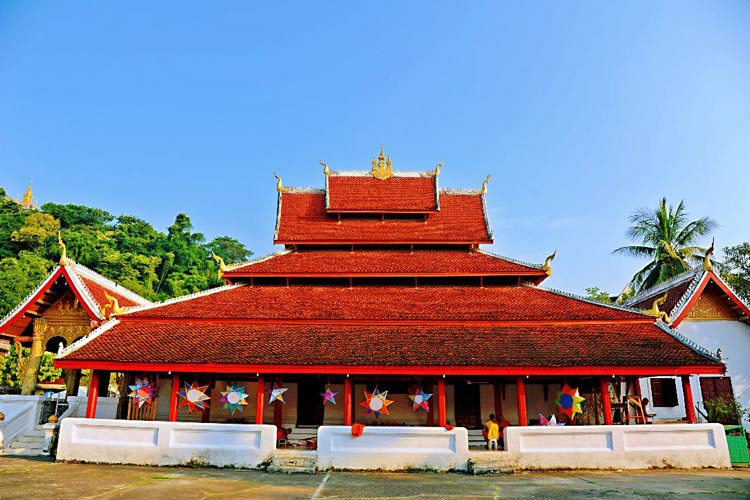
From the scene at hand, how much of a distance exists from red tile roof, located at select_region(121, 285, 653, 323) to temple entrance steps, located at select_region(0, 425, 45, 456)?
3629 mm

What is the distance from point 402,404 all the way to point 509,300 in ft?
14.7

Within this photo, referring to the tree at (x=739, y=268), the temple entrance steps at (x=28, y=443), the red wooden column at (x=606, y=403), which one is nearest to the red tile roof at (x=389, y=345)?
the red wooden column at (x=606, y=403)

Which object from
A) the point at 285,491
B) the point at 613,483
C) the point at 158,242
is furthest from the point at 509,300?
the point at 158,242

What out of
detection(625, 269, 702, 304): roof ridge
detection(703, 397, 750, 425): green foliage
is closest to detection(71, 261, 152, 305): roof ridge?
detection(703, 397, 750, 425): green foliage

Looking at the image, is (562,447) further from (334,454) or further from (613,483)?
(334,454)

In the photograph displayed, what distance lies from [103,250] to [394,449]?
173ft

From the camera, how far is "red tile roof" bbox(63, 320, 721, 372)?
11.7 m

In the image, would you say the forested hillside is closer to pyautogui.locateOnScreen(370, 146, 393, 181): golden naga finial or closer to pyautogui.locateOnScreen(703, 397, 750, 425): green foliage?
pyautogui.locateOnScreen(370, 146, 393, 181): golden naga finial

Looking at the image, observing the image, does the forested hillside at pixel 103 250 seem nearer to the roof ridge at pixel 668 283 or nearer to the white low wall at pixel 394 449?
the white low wall at pixel 394 449

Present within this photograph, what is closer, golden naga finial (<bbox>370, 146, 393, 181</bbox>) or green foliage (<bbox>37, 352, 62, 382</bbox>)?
golden naga finial (<bbox>370, 146, 393, 181</bbox>)

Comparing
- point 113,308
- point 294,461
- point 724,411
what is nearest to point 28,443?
point 113,308

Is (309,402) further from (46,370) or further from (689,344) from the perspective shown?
(46,370)

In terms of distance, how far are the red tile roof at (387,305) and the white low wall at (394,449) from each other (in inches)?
131

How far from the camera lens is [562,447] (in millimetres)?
11289
